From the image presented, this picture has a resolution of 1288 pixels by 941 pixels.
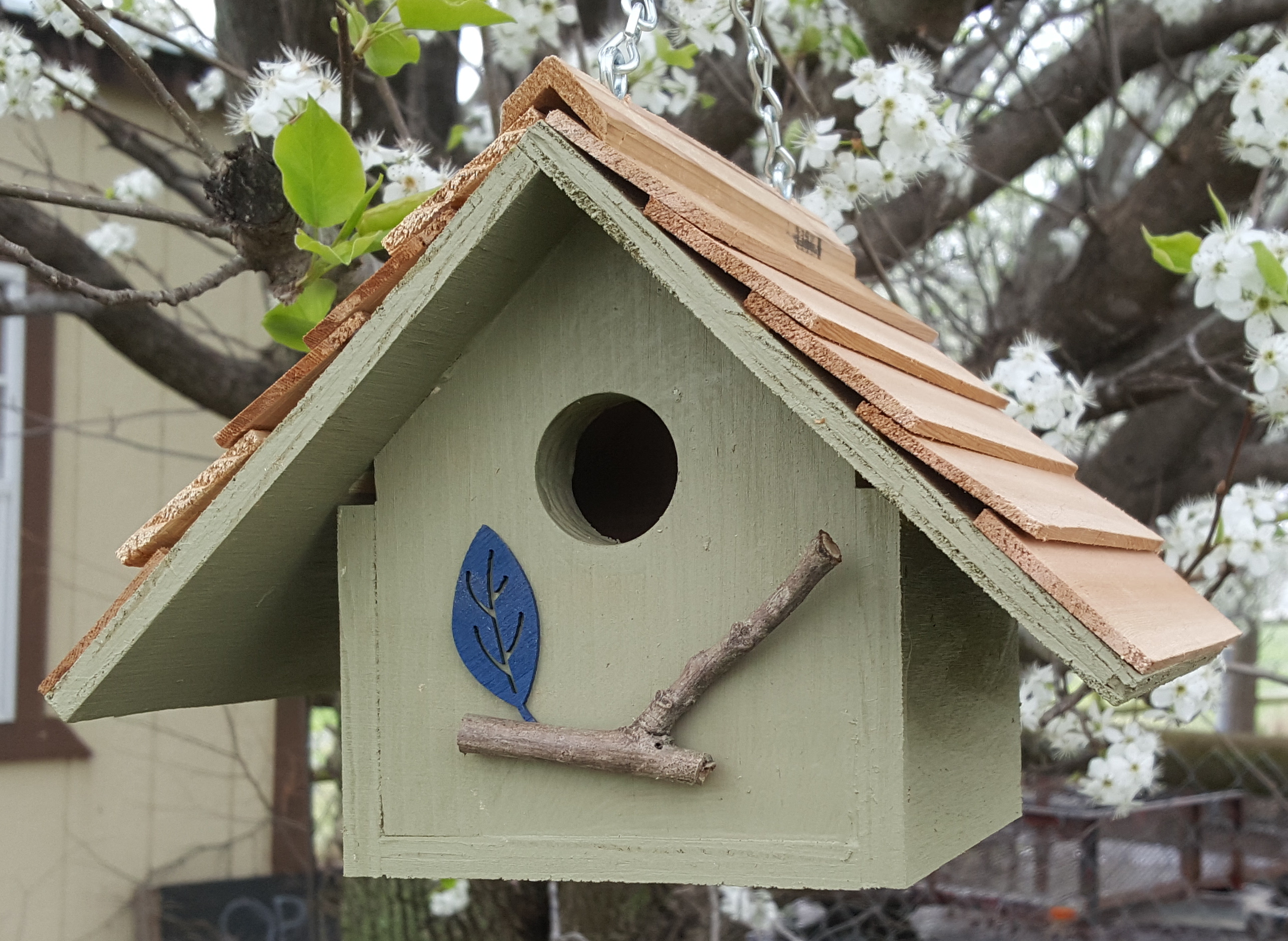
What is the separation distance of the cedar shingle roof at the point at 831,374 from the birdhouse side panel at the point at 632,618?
101mm

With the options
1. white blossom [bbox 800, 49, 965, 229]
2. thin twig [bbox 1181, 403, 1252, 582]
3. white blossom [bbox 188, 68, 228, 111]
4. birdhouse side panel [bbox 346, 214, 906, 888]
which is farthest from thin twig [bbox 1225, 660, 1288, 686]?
white blossom [bbox 188, 68, 228, 111]

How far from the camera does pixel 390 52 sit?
1438 mm

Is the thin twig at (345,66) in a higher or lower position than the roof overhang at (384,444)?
higher

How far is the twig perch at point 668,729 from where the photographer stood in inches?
44.1

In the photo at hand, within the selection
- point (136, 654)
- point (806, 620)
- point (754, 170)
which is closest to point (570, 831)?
point (806, 620)

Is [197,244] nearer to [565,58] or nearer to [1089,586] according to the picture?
[565,58]

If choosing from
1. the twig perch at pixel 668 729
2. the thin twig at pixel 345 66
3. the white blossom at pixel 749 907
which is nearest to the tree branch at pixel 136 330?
the thin twig at pixel 345 66

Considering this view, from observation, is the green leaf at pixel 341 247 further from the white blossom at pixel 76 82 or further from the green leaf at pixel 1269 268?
the white blossom at pixel 76 82

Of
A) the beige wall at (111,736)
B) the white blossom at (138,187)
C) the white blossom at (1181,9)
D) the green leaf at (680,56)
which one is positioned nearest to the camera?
the green leaf at (680,56)

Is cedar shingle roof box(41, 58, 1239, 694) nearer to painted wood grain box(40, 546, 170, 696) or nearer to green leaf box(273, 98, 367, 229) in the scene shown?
painted wood grain box(40, 546, 170, 696)

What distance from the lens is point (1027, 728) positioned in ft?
7.81

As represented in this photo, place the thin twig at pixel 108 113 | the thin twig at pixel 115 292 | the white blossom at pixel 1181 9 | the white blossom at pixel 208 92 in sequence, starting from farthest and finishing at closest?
the white blossom at pixel 208 92 < the white blossom at pixel 1181 9 < the thin twig at pixel 108 113 < the thin twig at pixel 115 292

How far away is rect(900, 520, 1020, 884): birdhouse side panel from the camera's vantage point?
46.0 inches

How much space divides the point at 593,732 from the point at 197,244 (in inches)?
155
